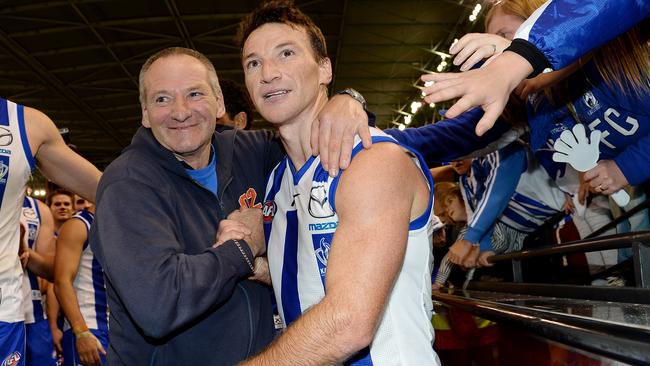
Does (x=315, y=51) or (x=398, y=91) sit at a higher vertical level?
(x=398, y=91)

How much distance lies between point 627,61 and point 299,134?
119 cm

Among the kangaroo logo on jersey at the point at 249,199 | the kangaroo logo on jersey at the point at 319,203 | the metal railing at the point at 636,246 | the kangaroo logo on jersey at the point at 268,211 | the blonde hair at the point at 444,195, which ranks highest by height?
the blonde hair at the point at 444,195

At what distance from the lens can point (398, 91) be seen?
702 inches

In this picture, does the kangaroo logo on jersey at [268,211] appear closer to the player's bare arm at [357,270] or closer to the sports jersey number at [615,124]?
the player's bare arm at [357,270]

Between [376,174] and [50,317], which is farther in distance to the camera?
[50,317]

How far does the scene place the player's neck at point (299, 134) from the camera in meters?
2.00

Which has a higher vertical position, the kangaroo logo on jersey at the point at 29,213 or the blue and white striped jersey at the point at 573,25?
the kangaroo logo on jersey at the point at 29,213

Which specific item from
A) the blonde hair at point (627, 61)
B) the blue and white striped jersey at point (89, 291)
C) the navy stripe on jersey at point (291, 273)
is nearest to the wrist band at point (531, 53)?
the blonde hair at point (627, 61)

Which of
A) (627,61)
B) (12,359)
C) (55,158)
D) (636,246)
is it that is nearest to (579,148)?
(627,61)

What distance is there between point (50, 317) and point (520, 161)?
13.0ft

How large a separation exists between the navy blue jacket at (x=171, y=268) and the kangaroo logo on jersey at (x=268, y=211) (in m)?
0.13

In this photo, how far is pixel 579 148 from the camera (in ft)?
7.60

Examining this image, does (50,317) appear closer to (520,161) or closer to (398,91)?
(520,161)

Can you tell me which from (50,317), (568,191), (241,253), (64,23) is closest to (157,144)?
(241,253)
